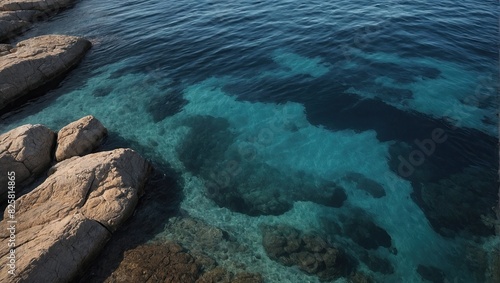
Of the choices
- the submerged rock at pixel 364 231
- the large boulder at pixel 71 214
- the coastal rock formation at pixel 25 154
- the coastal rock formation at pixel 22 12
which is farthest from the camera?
the coastal rock formation at pixel 22 12

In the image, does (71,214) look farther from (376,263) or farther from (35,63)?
(35,63)

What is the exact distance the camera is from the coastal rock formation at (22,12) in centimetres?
3114

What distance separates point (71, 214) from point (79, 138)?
5379 millimetres

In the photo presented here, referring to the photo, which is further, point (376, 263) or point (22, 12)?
point (22, 12)

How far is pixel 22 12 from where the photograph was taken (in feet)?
112

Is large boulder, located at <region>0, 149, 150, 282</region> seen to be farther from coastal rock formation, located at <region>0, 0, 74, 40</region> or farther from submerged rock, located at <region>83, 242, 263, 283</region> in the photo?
coastal rock formation, located at <region>0, 0, 74, 40</region>

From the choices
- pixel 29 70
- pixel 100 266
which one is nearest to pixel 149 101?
pixel 29 70

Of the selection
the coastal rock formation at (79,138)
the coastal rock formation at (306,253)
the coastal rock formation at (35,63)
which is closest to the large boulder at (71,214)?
the coastal rock formation at (79,138)

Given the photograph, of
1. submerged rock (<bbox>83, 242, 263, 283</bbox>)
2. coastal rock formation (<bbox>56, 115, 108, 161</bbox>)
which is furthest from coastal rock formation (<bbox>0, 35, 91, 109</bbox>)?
submerged rock (<bbox>83, 242, 263, 283</bbox>)

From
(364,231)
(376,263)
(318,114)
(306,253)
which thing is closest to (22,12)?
(318,114)

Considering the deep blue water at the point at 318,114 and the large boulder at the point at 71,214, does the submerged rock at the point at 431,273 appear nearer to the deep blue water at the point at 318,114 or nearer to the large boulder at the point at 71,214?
the deep blue water at the point at 318,114

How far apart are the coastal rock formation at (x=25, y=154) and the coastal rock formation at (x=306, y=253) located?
489 inches

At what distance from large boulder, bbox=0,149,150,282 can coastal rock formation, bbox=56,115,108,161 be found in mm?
868

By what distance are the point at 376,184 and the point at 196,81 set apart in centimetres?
1557
